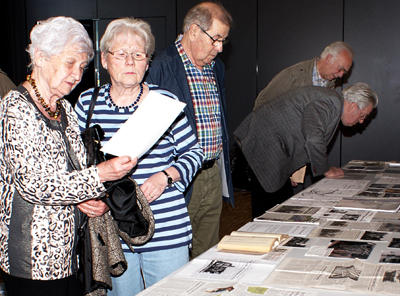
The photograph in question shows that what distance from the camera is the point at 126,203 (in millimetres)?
1534

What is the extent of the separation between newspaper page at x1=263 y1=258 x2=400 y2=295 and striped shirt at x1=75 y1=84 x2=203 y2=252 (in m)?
0.49

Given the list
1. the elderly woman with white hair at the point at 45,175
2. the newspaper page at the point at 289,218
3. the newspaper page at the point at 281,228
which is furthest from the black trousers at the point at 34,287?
the newspaper page at the point at 289,218

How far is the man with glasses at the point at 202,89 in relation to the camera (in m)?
2.46

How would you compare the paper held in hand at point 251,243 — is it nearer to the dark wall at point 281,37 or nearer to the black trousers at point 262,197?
the black trousers at point 262,197

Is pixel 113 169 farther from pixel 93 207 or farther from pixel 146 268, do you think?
pixel 146 268

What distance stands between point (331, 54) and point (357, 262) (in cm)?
306

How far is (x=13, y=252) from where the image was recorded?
1324 millimetres

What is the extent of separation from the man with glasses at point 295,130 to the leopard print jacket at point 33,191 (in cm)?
191

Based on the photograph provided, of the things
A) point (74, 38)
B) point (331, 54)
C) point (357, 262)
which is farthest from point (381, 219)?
point (331, 54)

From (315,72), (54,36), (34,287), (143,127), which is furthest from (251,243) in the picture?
(315,72)

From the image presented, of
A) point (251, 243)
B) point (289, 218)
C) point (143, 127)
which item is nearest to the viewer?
point (143, 127)

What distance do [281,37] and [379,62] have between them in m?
1.31

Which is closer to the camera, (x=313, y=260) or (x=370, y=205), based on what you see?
(x=313, y=260)

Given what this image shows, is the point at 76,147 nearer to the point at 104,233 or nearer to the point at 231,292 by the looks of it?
the point at 104,233
